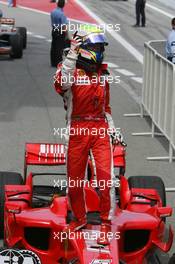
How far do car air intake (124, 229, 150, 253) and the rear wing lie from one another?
153cm

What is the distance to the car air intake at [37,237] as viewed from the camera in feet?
27.2

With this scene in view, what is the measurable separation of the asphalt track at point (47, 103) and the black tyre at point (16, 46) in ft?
0.70

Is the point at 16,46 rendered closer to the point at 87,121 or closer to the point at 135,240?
the point at 135,240

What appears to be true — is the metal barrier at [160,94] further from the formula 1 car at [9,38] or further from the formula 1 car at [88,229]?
the formula 1 car at [9,38]

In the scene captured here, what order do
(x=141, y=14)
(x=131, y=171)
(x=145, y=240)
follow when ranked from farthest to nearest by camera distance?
(x=141, y=14) < (x=131, y=171) < (x=145, y=240)

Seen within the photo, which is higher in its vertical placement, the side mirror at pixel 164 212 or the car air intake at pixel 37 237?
the side mirror at pixel 164 212

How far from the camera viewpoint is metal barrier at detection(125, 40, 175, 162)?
1329 cm

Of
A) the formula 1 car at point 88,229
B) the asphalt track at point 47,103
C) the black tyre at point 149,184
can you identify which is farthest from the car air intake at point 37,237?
the asphalt track at point 47,103

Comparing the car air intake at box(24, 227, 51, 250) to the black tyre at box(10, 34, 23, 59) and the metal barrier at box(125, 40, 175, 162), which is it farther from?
the black tyre at box(10, 34, 23, 59)

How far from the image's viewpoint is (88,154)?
7.93 metres

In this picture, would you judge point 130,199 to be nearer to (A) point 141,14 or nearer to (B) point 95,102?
(B) point 95,102

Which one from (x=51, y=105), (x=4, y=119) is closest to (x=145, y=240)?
(x=4, y=119)

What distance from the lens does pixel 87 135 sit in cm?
788

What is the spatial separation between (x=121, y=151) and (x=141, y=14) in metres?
24.6
